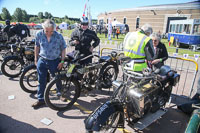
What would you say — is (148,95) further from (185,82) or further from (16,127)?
(185,82)

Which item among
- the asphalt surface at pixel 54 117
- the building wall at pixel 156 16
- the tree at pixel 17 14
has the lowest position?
the asphalt surface at pixel 54 117

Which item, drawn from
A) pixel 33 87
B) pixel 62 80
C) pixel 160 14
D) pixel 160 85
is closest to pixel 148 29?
pixel 160 85

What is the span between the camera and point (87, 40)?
158 inches

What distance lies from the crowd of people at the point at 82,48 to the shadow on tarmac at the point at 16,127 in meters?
0.57

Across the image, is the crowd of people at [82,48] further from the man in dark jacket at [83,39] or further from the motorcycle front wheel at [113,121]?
the motorcycle front wheel at [113,121]

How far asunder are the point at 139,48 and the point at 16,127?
2.74 meters

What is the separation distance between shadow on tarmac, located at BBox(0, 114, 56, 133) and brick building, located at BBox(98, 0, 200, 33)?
99.4 ft

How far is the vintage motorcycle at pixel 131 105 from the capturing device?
2103 millimetres

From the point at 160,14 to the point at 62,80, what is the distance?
37.1 m

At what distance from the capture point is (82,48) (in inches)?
161

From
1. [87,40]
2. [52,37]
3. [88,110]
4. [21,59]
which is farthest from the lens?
[21,59]

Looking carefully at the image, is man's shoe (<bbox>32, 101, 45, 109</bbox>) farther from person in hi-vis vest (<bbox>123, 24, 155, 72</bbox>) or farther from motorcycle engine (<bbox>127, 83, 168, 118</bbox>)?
person in hi-vis vest (<bbox>123, 24, 155, 72</bbox>)

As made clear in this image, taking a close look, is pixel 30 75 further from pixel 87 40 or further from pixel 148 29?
pixel 148 29

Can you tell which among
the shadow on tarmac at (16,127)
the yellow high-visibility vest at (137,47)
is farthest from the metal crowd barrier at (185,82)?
the shadow on tarmac at (16,127)
